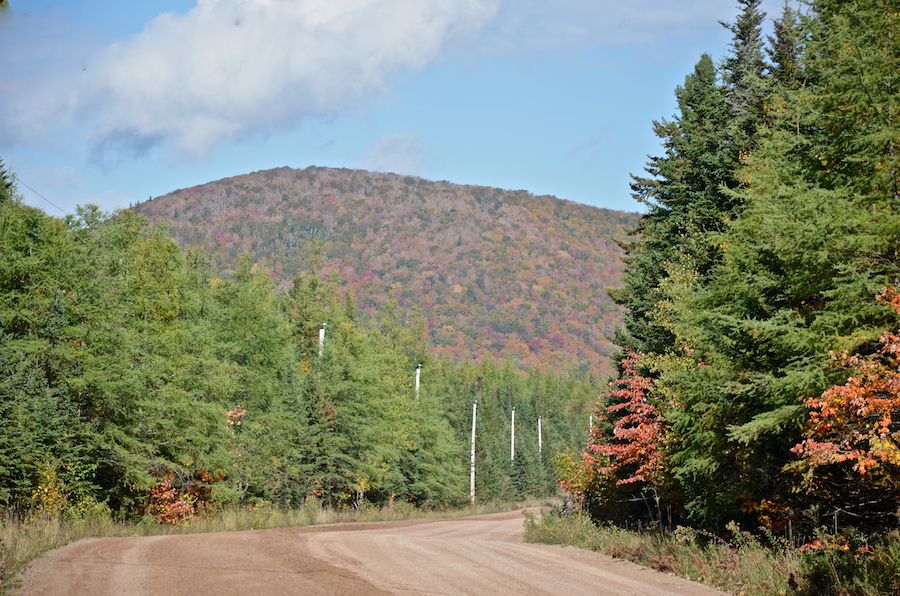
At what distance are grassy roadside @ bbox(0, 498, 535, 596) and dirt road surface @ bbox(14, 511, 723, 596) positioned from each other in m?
0.34

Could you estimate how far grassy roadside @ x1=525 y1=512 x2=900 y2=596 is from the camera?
396 inches

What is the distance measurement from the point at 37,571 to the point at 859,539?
509 inches

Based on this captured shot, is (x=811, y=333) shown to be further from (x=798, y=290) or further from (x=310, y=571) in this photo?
(x=310, y=571)

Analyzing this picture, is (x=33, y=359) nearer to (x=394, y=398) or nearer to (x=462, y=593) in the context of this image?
(x=462, y=593)

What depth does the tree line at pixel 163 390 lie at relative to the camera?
23.0 metres

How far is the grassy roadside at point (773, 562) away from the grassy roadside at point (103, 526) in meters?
11.2

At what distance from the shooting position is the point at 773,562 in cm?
1229

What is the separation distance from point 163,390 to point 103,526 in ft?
23.1

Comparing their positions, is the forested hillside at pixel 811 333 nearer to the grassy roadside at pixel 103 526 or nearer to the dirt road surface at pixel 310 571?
the dirt road surface at pixel 310 571

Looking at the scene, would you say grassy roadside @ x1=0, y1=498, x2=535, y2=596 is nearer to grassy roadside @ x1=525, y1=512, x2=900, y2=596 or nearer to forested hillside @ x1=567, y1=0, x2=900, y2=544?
grassy roadside @ x1=525, y1=512, x2=900, y2=596

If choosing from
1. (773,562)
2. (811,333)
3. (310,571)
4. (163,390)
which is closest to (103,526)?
(163,390)

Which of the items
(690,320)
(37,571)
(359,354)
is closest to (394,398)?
(359,354)

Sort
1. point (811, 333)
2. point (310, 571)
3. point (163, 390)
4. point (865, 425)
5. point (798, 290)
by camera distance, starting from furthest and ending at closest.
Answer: point (163, 390)
point (798, 290)
point (811, 333)
point (310, 571)
point (865, 425)

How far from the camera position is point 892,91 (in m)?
12.8
